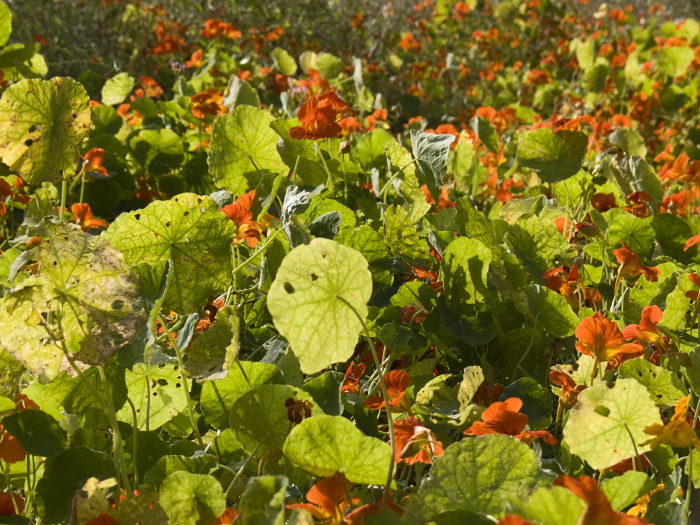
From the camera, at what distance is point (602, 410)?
0.84m

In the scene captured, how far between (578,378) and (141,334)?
0.60 m

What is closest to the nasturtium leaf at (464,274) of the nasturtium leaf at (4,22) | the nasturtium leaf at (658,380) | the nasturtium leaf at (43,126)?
the nasturtium leaf at (658,380)

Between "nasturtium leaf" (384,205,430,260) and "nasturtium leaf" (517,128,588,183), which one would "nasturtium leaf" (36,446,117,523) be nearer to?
"nasturtium leaf" (384,205,430,260)

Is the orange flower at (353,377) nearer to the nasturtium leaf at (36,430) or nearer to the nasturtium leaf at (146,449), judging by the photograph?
the nasturtium leaf at (146,449)

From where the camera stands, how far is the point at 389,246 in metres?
1.27

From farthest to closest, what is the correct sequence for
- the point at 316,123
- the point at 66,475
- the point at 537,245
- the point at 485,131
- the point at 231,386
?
the point at 485,131, the point at 537,245, the point at 316,123, the point at 231,386, the point at 66,475

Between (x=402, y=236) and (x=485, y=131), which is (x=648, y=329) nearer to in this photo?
(x=402, y=236)

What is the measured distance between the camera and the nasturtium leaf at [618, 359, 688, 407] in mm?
1004

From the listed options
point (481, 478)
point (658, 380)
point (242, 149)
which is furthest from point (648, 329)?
point (242, 149)

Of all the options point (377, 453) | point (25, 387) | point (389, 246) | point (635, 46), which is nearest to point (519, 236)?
point (389, 246)

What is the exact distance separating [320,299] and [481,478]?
0.82 ft

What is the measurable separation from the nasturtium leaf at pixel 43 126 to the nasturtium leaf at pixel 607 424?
0.81m

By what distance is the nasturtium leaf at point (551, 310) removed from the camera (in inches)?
45.9

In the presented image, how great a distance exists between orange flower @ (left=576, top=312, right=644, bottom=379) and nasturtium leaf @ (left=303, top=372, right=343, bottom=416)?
0.31m
